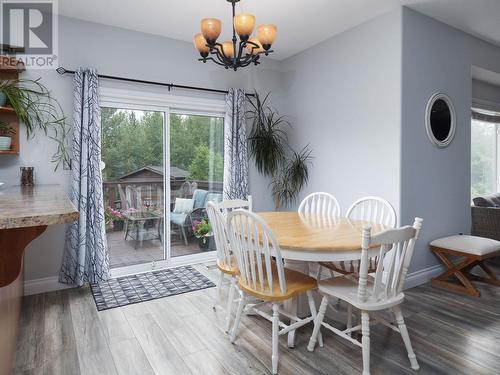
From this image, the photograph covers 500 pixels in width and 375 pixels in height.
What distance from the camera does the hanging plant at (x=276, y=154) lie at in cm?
420

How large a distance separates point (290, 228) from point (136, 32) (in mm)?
2749

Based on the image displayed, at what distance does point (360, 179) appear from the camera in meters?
3.48

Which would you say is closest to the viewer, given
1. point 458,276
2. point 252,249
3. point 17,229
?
point 17,229

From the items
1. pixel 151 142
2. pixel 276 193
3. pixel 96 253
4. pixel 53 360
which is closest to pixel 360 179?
pixel 276 193

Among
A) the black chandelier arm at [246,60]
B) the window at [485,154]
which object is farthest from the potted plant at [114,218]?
the window at [485,154]

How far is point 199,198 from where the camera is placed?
4.10 m

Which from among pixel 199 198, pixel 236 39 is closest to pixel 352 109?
pixel 236 39

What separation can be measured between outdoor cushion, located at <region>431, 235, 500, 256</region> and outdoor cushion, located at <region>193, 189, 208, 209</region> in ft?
8.68

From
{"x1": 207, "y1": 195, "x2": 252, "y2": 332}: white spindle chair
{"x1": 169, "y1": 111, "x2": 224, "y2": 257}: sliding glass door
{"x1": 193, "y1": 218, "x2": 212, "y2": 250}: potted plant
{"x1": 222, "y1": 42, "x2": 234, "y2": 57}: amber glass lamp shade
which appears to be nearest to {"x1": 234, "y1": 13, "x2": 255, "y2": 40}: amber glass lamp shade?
{"x1": 222, "y1": 42, "x2": 234, "y2": 57}: amber glass lamp shade

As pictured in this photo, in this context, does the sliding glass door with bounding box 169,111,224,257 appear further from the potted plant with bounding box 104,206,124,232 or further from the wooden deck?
the potted plant with bounding box 104,206,124,232

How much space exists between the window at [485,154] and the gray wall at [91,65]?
4.06 meters

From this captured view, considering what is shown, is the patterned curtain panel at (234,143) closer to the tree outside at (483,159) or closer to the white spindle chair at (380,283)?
the white spindle chair at (380,283)

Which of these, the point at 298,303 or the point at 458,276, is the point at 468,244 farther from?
the point at 298,303

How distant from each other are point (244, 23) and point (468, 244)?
288 centimetres
